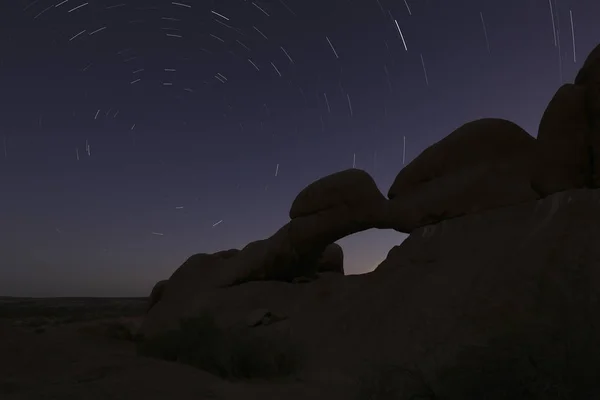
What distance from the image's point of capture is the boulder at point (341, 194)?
1420 centimetres

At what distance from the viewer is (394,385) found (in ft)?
19.8

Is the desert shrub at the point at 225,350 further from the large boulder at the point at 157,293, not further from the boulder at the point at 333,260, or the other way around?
the boulder at the point at 333,260

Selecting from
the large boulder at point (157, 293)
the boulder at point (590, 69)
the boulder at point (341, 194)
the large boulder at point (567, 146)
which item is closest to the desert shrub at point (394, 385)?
the large boulder at point (567, 146)

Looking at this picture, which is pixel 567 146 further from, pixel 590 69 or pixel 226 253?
pixel 226 253

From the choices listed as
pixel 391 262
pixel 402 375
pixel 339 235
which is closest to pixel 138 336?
pixel 339 235

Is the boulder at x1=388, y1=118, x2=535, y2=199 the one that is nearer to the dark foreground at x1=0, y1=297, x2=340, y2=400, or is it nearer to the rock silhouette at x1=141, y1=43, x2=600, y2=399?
the rock silhouette at x1=141, y1=43, x2=600, y2=399

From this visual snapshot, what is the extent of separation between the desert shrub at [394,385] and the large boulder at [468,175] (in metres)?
5.64

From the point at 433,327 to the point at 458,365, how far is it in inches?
36.7

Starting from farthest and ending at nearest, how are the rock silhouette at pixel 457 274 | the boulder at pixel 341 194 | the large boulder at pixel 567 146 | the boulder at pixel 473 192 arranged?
the boulder at pixel 341 194 < the boulder at pixel 473 192 < the large boulder at pixel 567 146 < the rock silhouette at pixel 457 274

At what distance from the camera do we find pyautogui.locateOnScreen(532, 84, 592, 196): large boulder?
10234 millimetres

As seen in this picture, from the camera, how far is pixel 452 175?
11531mm

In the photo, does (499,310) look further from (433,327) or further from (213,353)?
(213,353)

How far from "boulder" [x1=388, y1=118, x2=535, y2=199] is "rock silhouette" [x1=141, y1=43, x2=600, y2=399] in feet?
0.13

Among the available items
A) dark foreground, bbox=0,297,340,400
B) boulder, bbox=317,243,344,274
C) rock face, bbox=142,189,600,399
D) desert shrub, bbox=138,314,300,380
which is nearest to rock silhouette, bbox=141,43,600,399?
rock face, bbox=142,189,600,399
